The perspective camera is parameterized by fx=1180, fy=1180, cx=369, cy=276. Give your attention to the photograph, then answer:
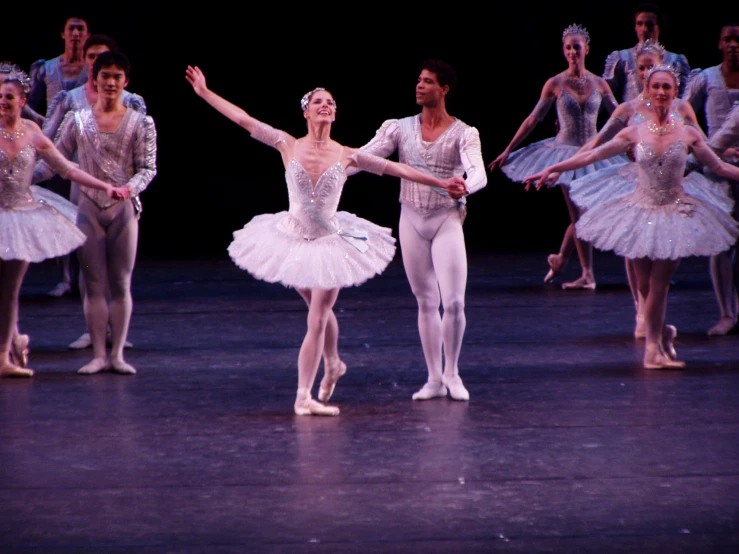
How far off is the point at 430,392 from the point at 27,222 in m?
1.88

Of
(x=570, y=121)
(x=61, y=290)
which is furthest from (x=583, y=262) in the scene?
(x=61, y=290)

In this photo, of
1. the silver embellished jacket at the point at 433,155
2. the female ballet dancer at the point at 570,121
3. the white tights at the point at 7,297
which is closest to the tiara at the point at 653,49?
the female ballet dancer at the point at 570,121

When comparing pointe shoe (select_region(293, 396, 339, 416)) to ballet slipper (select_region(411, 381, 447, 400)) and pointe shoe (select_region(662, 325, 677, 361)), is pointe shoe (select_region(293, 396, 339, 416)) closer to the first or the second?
ballet slipper (select_region(411, 381, 447, 400))

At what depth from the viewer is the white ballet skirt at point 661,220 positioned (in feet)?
16.6

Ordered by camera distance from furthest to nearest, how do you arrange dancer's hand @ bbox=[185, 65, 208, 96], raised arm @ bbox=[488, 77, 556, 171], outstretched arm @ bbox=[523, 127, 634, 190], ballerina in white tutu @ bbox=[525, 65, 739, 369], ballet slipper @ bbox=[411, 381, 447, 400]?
1. raised arm @ bbox=[488, 77, 556, 171]
2. outstretched arm @ bbox=[523, 127, 634, 190]
3. ballerina in white tutu @ bbox=[525, 65, 739, 369]
4. ballet slipper @ bbox=[411, 381, 447, 400]
5. dancer's hand @ bbox=[185, 65, 208, 96]

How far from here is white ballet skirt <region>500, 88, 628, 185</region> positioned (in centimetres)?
741

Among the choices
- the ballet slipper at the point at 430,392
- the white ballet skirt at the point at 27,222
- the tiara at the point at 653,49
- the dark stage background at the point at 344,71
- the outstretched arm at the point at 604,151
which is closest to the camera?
the ballet slipper at the point at 430,392

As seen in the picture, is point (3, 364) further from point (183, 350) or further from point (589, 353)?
point (589, 353)

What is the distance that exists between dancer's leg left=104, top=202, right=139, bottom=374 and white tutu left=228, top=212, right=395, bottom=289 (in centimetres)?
82

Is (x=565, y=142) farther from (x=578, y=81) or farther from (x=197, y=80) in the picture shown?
(x=197, y=80)

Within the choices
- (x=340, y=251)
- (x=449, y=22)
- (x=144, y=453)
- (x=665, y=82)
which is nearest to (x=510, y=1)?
(x=449, y=22)

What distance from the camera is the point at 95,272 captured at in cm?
518

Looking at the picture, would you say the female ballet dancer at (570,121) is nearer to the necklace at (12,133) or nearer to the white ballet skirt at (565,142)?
the white ballet skirt at (565,142)

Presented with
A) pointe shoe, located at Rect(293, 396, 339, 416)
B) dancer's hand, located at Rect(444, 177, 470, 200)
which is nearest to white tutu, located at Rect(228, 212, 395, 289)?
dancer's hand, located at Rect(444, 177, 470, 200)
